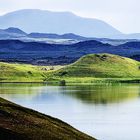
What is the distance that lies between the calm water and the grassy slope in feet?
39.0

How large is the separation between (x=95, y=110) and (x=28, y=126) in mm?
56979

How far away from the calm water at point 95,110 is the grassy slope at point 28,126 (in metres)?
11.9

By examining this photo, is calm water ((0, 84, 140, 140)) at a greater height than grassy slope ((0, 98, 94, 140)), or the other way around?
grassy slope ((0, 98, 94, 140))

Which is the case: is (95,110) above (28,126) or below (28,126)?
below

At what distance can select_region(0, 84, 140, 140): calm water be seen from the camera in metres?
76.3

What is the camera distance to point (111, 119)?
91.6 m

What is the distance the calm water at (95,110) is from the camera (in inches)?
3003

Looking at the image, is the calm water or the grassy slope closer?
the grassy slope

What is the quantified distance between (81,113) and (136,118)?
13.5 m

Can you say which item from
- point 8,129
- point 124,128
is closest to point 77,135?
point 8,129

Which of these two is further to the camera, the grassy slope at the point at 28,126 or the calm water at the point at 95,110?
the calm water at the point at 95,110

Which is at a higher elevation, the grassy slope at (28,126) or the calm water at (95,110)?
the grassy slope at (28,126)

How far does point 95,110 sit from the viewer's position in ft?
358

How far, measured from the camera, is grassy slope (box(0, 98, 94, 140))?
4831 cm
